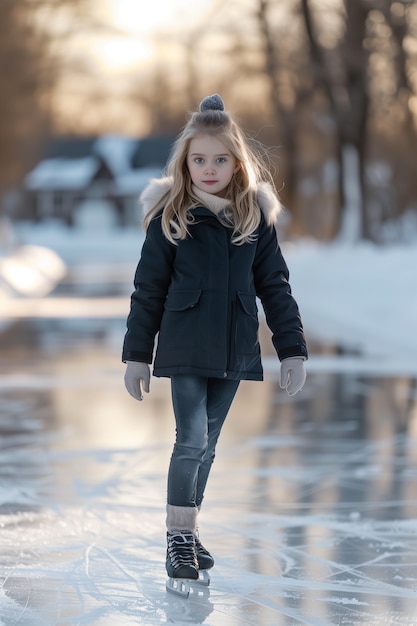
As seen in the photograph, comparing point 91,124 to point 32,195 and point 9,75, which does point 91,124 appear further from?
point 9,75

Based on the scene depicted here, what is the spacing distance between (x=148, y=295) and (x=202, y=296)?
20cm

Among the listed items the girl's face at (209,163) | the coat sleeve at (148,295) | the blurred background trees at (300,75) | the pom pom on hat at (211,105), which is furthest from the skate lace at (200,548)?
the blurred background trees at (300,75)

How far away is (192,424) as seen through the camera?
5.45 metres

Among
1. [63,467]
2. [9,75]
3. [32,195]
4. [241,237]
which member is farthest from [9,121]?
[32,195]

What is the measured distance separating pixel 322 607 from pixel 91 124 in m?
106

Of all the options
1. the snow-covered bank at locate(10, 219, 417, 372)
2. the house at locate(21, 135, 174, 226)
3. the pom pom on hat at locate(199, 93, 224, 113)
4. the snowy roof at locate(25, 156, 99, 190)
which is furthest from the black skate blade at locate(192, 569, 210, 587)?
the snowy roof at locate(25, 156, 99, 190)

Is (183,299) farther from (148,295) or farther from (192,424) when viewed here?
(192,424)

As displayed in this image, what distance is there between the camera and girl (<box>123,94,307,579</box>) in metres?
5.41

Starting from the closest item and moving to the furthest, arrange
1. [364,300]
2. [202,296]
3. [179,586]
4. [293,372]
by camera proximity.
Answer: [179,586], [202,296], [293,372], [364,300]

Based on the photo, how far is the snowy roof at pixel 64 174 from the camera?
97.0 meters

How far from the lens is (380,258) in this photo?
83.2 ft

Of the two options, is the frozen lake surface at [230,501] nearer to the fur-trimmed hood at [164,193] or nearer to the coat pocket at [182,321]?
the coat pocket at [182,321]

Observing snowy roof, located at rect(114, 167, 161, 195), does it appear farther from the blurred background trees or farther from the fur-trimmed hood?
the fur-trimmed hood

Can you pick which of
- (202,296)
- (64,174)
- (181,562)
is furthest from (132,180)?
(181,562)
